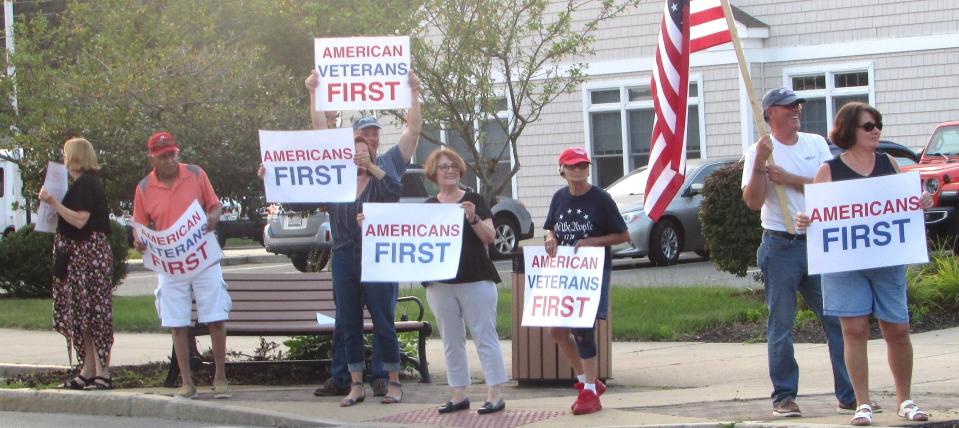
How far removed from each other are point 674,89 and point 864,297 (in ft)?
7.30

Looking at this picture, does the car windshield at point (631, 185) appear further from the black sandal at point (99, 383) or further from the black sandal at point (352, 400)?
the black sandal at point (352, 400)

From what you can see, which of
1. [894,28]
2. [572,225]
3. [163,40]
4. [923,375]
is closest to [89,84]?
[163,40]

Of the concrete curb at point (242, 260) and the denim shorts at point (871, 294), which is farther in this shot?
the concrete curb at point (242, 260)

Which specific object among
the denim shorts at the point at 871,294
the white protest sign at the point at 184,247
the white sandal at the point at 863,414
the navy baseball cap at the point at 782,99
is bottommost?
the white sandal at the point at 863,414

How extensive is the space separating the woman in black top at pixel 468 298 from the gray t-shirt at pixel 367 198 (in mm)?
543

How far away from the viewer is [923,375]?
9836 mm

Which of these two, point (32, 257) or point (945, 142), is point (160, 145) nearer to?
point (32, 257)

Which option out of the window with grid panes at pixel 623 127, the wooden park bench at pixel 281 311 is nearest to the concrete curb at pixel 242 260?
the window with grid panes at pixel 623 127

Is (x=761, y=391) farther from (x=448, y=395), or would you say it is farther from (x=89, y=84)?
(x=89, y=84)

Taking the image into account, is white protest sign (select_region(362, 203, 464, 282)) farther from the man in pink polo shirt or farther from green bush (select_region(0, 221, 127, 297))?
green bush (select_region(0, 221, 127, 297))

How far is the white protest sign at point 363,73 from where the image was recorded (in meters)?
9.53

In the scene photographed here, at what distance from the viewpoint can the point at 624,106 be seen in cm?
2603

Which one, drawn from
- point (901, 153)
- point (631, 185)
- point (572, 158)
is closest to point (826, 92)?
point (901, 153)

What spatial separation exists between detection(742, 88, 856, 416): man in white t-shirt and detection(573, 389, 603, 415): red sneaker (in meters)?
1.10
